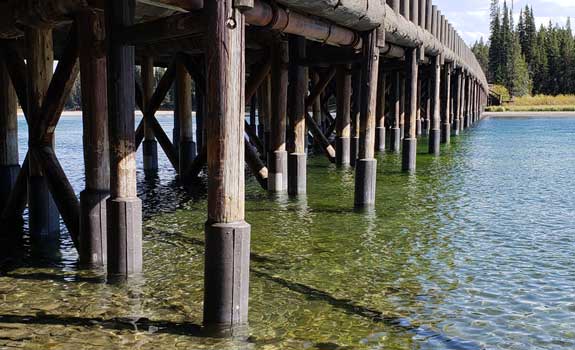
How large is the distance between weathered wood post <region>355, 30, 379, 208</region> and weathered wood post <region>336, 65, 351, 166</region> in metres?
5.10

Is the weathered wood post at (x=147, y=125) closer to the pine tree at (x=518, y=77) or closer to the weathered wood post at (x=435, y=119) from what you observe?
the weathered wood post at (x=435, y=119)

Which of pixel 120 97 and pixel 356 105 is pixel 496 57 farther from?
pixel 120 97

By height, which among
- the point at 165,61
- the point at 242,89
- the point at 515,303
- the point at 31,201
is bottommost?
the point at 515,303

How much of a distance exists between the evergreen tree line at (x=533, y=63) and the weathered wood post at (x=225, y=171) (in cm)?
8299

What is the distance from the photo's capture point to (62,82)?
22.8 feet

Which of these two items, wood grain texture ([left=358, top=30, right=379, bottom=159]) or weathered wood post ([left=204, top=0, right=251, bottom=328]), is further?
wood grain texture ([left=358, top=30, right=379, bottom=159])

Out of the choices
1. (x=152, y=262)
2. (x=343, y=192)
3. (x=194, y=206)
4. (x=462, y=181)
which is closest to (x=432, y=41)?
(x=462, y=181)

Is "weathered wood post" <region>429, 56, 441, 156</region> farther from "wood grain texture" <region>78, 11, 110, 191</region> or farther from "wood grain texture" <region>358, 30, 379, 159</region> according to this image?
"wood grain texture" <region>78, 11, 110, 191</region>

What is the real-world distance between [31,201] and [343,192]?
20.3ft

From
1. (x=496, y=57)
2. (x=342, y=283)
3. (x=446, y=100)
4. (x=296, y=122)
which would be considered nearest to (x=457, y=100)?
(x=446, y=100)

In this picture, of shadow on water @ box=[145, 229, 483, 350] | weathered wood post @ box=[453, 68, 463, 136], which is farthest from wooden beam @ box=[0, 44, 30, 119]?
weathered wood post @ box=[453, 68, 463, 136]

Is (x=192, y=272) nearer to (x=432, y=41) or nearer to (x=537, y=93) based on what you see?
(x=432, y=41)

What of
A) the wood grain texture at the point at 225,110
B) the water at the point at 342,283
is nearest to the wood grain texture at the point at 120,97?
the water at the point at 342,283

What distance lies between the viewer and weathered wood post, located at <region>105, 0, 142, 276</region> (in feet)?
20.6
